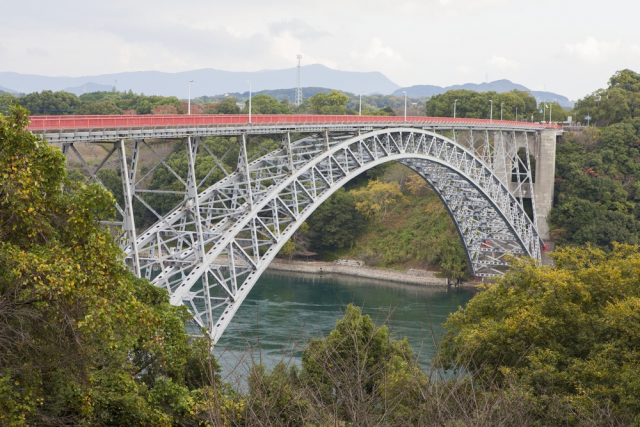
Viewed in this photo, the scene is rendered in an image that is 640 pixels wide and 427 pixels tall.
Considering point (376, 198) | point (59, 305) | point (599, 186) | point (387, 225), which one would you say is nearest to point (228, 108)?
point (376, 198)

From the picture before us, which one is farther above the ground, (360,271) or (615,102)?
(615,102)

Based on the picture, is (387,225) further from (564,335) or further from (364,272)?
(564,335)

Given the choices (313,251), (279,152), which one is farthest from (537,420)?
(313,251)

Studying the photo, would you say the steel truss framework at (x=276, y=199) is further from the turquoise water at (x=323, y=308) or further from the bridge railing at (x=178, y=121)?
the turquoise water at (x=323, y=308)

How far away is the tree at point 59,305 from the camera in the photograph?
827 cm

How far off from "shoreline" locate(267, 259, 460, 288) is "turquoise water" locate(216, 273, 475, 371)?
76 centimetres

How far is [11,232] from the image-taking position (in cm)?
878

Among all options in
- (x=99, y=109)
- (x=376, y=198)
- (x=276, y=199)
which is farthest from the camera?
(x=376, y=198)

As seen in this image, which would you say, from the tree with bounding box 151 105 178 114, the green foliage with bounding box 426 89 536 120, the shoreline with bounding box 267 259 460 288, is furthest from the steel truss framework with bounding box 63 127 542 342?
the green foliage with bounding box 426 89 536 120

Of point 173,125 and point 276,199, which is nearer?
point 173,125

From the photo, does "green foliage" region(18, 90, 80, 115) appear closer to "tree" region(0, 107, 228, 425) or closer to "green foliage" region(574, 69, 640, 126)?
"green foliage" region(574, 69, 640, 126)

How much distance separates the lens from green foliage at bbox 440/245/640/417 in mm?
13336

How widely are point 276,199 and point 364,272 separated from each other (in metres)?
26.1

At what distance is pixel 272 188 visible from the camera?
2178 centimetres
